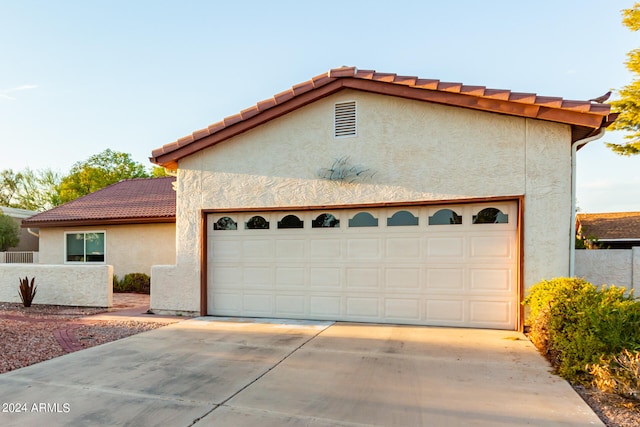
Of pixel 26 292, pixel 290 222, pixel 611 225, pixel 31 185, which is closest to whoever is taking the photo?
pixel 290 222

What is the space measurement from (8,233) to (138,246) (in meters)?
12.9

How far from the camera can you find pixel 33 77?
45.0 feet

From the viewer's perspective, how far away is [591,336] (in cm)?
480

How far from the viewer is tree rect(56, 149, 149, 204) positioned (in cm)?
3775

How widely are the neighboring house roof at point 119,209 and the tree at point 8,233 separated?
23.3 ft

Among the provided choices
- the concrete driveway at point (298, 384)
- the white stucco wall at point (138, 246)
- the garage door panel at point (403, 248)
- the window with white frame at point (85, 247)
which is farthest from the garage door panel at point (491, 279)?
the window with white frame at point (85, 247)

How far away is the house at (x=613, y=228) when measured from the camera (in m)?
19.2

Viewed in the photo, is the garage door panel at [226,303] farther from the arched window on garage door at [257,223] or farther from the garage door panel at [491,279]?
the garage door panel at [491,279]

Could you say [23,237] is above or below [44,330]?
above

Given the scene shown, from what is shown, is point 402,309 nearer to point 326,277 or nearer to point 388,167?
point 326,277

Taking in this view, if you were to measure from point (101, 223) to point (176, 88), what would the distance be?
21.5ft

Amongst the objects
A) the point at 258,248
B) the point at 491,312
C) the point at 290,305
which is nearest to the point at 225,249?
the point at 258,248

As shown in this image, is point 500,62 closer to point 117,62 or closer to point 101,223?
point 117,62

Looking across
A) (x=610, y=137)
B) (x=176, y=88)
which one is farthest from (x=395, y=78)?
(x=610, y=137)
